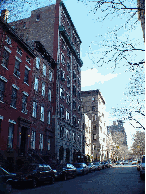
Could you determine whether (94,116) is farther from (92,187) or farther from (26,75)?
(92,187)

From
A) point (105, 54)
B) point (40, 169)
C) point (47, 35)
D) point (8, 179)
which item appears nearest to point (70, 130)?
point (47, 35)

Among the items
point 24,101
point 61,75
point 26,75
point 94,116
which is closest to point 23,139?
point 24,101

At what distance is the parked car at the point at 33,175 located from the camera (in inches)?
581

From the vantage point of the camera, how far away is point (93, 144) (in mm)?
72062

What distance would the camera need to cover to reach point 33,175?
15.4 metres

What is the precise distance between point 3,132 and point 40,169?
5.90 metres

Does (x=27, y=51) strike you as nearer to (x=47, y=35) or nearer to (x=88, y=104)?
(x=47, y=35)

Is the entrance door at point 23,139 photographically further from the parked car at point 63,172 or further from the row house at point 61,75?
the row house at point 61,75

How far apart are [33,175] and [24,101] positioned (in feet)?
35.7

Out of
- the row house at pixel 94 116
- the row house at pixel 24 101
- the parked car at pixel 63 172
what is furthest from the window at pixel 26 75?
the row house at pixel 94 116

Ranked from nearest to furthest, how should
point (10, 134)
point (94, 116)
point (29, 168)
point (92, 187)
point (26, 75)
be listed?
point (92, 187)
point (29, 168)
point (10, 134)
point (26, 75)
point (94, 116)

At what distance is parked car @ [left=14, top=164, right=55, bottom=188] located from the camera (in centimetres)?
1475

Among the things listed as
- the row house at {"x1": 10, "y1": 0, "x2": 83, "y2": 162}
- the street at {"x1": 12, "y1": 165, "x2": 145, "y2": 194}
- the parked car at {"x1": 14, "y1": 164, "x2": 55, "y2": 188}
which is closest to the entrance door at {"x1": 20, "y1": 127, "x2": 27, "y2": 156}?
the street at {"x1": 12, "y1": 165, "x2": 145, "y2": 194}

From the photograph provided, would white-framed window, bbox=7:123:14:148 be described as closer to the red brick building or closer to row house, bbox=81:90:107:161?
the red brick building
